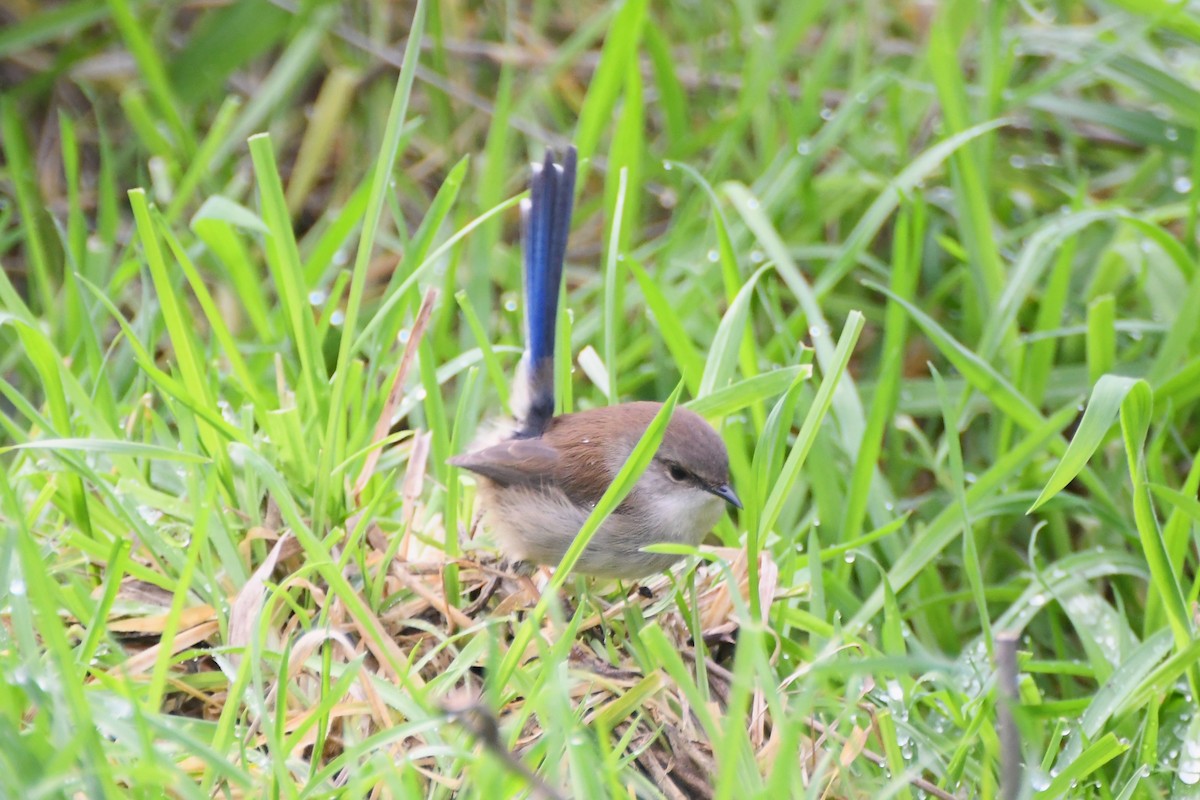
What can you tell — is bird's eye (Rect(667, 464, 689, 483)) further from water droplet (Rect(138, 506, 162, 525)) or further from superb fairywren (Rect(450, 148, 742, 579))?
water droplet (Rect(138, 506, 162, 525))

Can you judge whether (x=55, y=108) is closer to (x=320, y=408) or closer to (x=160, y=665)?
(x=320, y=408)

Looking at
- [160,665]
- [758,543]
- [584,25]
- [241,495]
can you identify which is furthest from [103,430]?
[584,25]

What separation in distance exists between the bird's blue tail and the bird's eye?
42 cm

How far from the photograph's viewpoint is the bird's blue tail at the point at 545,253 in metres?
3.47

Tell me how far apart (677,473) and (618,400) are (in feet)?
2.33

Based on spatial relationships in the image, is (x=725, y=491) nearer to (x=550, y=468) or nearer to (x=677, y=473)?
(x=677, y=473)

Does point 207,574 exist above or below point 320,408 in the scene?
below

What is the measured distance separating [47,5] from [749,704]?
15.1ft

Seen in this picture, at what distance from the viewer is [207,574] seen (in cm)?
288

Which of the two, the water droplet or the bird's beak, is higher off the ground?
the bird's beak

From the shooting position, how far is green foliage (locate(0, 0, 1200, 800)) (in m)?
2.59

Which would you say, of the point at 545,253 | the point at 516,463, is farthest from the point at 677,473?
the point at 545,253

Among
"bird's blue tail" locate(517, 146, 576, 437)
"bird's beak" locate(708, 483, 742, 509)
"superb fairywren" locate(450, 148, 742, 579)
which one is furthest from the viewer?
"bird's blue tail" locate(517, 146, 576, 437)

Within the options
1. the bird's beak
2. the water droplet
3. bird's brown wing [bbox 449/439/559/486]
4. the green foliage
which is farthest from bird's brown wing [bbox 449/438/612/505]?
the water droplet
